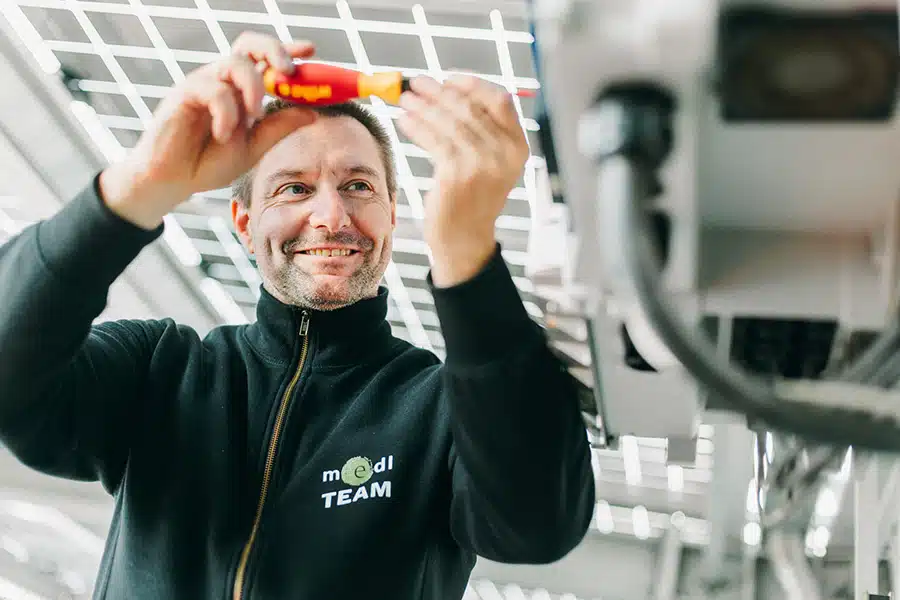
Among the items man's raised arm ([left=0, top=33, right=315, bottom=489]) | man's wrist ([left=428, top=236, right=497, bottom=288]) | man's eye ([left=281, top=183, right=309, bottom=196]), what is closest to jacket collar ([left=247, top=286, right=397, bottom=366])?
man's eye ([left=281, top=183, right=309, bottom=196])

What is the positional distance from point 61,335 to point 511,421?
1.12ft

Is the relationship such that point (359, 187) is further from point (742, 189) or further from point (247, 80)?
point (742, 189)

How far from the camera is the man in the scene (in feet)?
2.13

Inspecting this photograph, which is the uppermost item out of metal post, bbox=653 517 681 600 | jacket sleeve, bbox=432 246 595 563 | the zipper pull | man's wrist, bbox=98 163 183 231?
man's wrist, bbox=98 163 183 231

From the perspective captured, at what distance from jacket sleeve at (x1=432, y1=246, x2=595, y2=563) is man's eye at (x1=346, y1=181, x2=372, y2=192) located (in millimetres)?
345

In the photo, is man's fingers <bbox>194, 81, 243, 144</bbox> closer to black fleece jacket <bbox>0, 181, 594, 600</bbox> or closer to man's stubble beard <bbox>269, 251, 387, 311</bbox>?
black fleece jacket <bbox>0, 181, 594, 600</bbox>

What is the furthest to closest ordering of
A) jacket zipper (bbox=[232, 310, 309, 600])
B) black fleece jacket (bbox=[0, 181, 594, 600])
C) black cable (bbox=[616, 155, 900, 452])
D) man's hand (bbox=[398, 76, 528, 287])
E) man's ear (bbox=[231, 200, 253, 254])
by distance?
man's ear (bbox=[231, 200, 253, 254]), jacket zipper (bbox=[232, 310, 309, 600]), black fleece jacket (bbox=[0, 181, 594, 600]), man's hand (bbox=[398, 76, 528, 287]), black cable (bbox=[616, 155, 900, 452])

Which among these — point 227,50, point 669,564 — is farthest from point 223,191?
point 669,564

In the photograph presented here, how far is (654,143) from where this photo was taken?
40 cm

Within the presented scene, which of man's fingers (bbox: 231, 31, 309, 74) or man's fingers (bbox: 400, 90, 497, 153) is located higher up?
man's fingers (bbox: 231, 31, 309, 74)

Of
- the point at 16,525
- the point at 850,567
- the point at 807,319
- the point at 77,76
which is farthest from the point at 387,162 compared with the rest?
the point at 16,525

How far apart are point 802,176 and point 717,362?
105 millimetres

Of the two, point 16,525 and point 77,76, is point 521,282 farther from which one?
point 16,525

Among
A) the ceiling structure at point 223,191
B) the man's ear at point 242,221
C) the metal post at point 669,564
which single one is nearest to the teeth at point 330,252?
the man's ear at point 242,221
